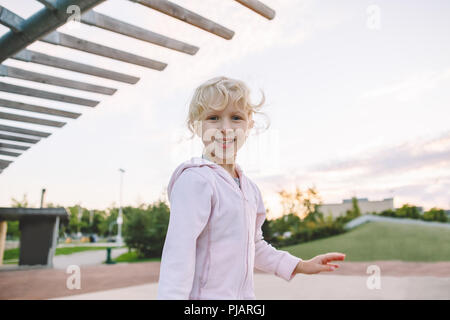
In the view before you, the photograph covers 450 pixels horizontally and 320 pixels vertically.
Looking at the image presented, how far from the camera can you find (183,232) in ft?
3.56

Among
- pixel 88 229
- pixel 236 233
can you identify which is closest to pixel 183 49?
pixel 236 233

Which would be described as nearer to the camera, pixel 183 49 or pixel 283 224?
pixel 183 49

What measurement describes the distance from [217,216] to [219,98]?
16.6 inches

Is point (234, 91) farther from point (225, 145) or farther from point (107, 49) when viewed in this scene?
point (107, 49)

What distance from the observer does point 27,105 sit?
7.29ft

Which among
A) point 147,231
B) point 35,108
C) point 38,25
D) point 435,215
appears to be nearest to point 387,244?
point 435,215

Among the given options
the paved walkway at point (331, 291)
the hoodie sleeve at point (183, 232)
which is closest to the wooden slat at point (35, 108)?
the hoodie sleeve at point (183, 232)

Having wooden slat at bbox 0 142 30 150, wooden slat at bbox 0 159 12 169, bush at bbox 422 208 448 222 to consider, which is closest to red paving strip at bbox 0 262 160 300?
wooden slat at bbox 0 159 12 169

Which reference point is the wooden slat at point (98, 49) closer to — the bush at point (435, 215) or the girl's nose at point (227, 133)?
the girl's nose at point (227, 133)

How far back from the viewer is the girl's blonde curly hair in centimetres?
132

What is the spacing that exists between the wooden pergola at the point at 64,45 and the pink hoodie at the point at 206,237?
0.84m

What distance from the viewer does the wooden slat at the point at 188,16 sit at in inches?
65.9

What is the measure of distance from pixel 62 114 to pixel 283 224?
22053 millimetres

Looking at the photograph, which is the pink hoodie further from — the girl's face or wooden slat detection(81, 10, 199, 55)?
wooden slat detection(81, 10, 199, 55)
